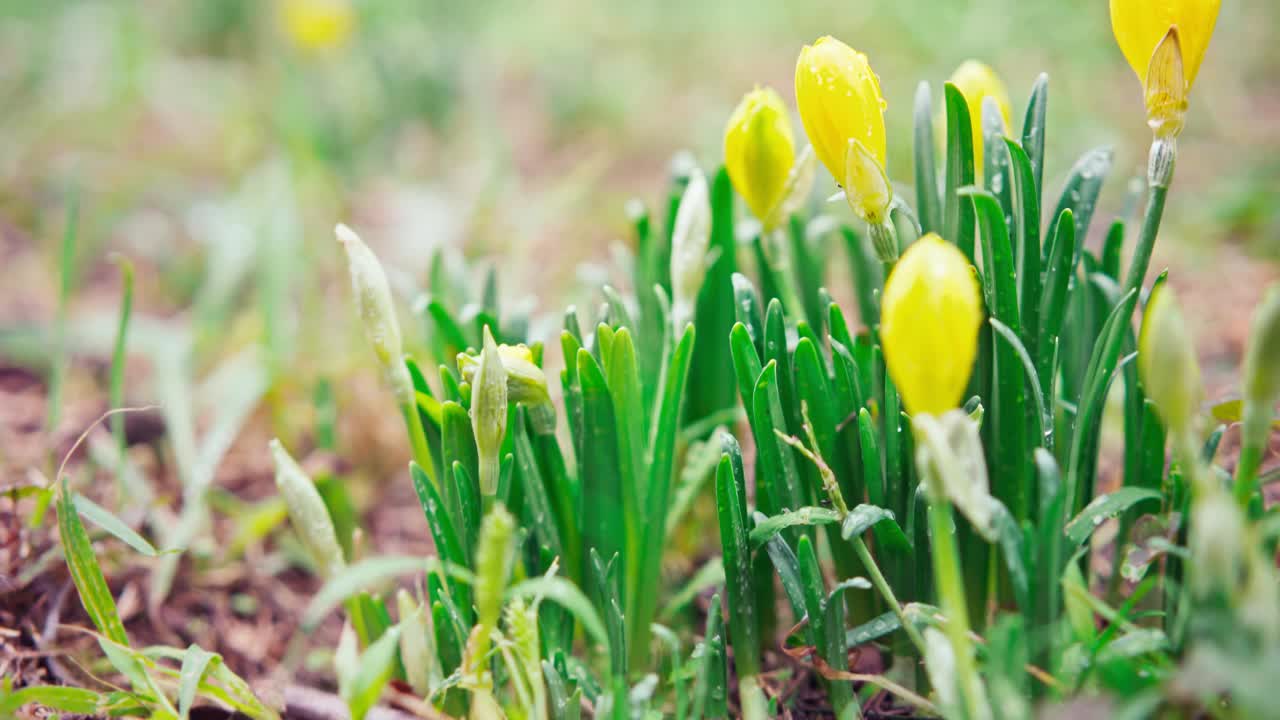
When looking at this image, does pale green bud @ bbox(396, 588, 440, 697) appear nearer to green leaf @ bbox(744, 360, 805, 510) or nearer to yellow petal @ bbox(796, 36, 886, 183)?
green leaf @ bbox(744, 360, 805, 510)

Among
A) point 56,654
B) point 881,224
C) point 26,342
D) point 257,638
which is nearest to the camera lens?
point 881,224

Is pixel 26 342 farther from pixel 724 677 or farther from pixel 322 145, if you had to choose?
pixel 724 677

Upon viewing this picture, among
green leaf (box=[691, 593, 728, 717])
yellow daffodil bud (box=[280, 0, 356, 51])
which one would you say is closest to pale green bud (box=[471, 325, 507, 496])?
green leaf (box=[691, 593, 728, 717])

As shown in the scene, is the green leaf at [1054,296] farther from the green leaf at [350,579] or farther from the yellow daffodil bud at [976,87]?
the green leaf at [350,579]

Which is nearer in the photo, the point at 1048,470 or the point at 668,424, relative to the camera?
the point at 1048,470

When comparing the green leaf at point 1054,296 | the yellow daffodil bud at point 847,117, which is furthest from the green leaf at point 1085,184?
the yellow daffodil bud at point 847,117

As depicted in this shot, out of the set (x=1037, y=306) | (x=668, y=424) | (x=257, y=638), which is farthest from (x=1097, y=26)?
(x=257, y=638)

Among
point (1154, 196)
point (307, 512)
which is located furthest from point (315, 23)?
point (1154, 196)
